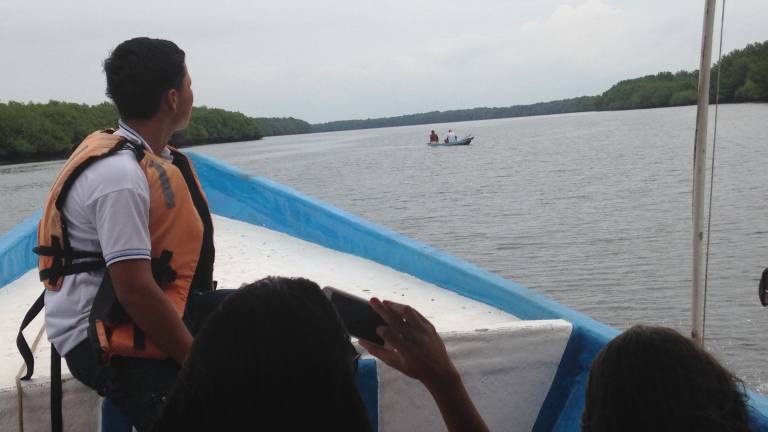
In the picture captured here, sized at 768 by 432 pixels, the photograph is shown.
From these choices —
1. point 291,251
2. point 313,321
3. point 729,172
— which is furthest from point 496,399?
point 729,172

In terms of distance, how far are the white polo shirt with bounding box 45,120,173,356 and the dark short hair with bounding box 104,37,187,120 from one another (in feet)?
0.48

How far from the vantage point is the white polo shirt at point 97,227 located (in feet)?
5.79

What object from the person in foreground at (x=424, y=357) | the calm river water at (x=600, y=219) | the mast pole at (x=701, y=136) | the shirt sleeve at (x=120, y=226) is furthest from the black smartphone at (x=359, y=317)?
the calm river water at (x=600, y=219)

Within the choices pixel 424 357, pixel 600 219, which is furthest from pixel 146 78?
pixel 600 219

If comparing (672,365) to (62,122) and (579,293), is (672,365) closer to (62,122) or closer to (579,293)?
(579,293)

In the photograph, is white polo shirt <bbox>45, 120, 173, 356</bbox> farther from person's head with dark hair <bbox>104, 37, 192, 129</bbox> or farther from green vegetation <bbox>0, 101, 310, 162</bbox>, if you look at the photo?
green vegetation <bbox>0, 101, 310, 162</bbox>

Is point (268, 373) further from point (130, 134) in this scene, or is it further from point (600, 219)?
point (600, 219)

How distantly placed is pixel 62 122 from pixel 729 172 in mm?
51138

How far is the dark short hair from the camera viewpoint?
1.90m

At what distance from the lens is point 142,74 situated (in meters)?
1.91

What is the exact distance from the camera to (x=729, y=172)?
2256 centimetres

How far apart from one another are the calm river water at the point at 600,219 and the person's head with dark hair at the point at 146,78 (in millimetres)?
6035

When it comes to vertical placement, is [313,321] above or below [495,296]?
above

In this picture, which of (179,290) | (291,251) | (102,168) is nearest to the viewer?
(102,168)
